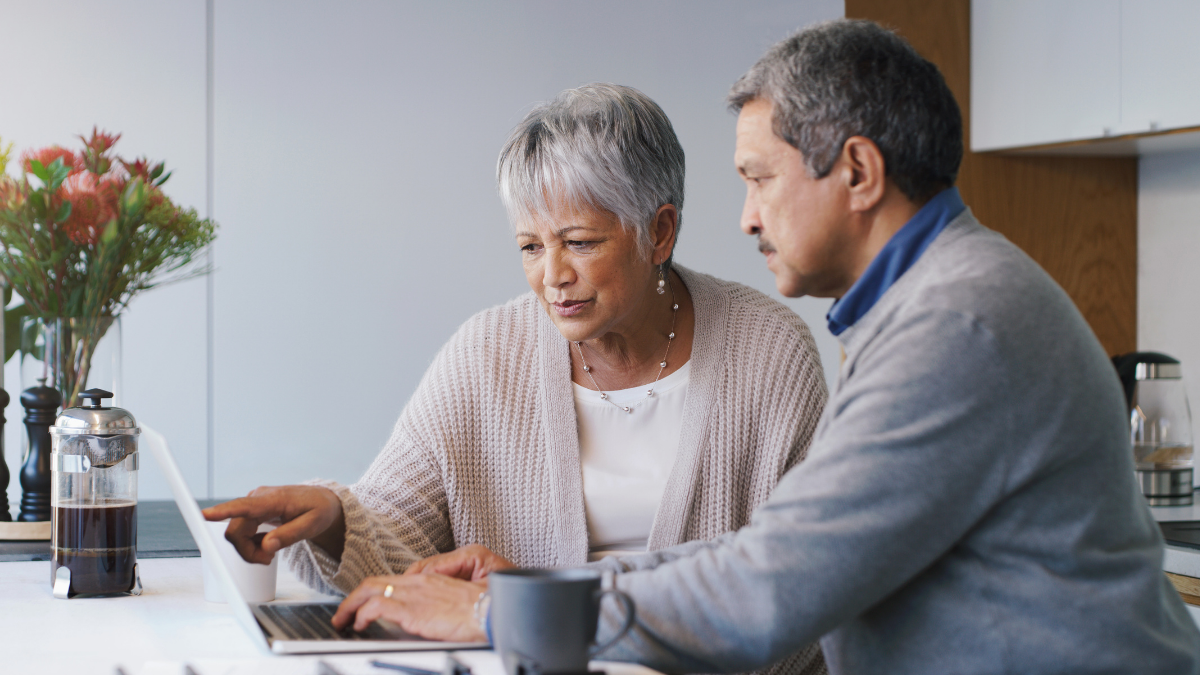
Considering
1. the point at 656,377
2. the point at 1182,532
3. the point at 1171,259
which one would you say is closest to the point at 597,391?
the point at 656,377

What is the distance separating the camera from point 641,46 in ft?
10.9

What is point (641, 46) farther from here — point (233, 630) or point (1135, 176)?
point (233, 630)

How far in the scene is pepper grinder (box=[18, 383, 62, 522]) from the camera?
4.57ft

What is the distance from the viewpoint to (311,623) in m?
1.05

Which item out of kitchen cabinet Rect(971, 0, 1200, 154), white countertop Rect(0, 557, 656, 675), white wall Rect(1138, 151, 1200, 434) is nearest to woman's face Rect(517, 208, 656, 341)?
white countertop Rect(0, 557, 656, 675)

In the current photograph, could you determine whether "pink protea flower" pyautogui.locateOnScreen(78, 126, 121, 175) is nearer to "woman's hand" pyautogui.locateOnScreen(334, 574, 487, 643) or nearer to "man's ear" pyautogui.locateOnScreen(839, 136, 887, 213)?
"woman's hand" pyautogui.locateOnScreen(334, 574, 487, 643)

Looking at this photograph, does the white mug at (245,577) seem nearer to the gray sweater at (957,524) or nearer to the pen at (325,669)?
the pen at (325,669)

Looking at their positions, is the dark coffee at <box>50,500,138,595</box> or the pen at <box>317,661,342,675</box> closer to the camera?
the pen at <box>317,661,342,675</box>

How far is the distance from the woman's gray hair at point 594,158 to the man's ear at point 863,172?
49 centimetres

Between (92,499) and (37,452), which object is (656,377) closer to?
(92,499)

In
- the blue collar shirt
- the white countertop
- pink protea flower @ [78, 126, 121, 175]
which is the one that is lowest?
the white countertop

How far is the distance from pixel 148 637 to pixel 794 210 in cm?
77

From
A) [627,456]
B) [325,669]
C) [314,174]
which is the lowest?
[325,669]

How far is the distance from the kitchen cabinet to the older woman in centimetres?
167
